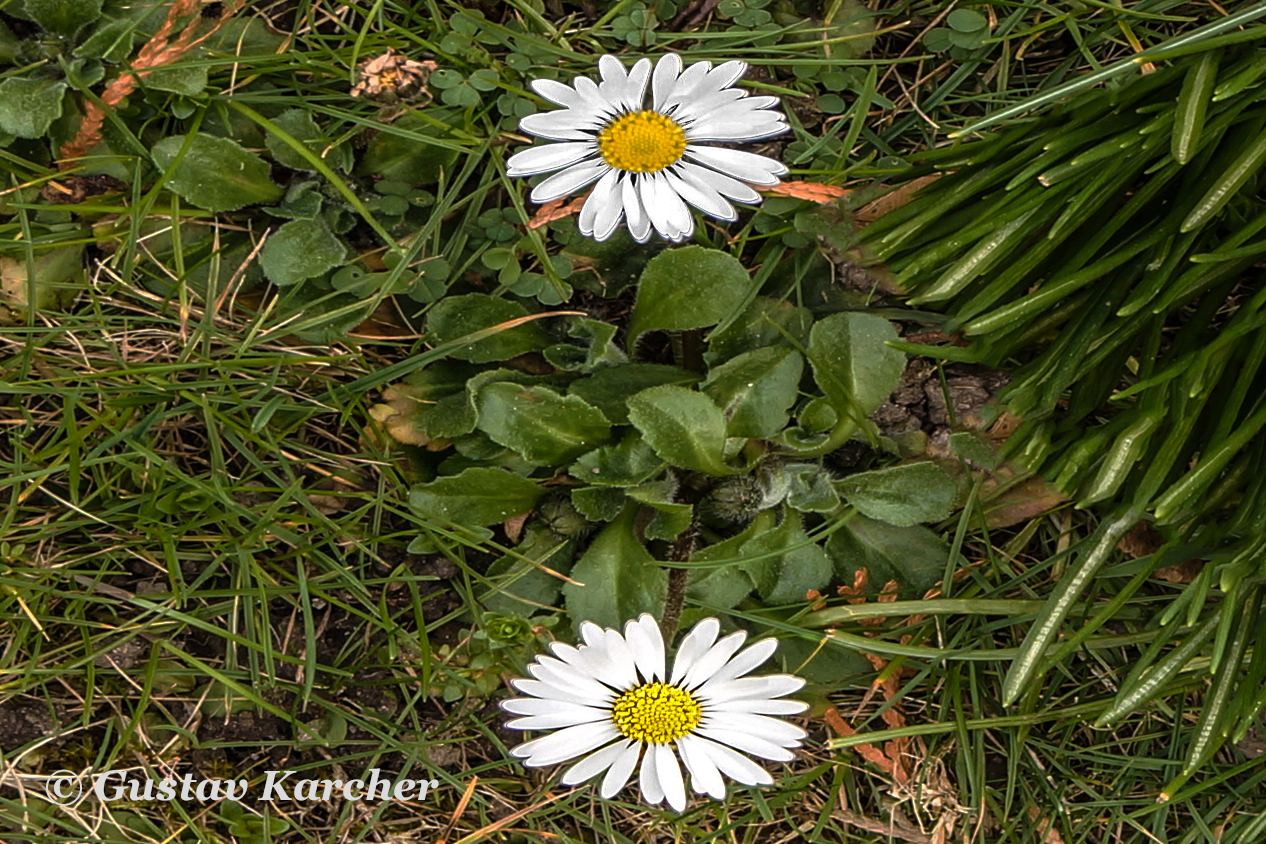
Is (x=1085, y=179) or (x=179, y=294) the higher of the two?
(x=179, y=294)

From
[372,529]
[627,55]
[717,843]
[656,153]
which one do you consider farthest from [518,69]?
[717,843]

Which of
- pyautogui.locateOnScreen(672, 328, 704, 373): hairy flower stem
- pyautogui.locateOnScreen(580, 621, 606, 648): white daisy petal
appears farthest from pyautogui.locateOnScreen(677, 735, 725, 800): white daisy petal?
pyautogui.locateOnScreen(672, 328, 704, 373): hairy flower stem

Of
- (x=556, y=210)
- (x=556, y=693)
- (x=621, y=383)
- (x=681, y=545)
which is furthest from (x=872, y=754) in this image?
(x=556, y=210)

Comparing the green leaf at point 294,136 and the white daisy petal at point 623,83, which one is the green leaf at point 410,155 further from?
the white daisy petal at point 623,83

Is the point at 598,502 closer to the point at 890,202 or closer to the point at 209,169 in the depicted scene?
the point at 890,202

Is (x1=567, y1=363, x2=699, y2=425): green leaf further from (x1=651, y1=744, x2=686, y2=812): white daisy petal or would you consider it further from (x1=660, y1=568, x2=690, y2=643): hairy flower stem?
(x1=651, y1=744, x2=686, y2=812): white daisy petal

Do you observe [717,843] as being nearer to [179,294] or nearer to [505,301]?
[505,301]

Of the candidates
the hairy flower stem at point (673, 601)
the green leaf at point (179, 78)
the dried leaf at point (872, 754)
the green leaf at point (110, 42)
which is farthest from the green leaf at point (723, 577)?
the green leaf at point (110, 42)
